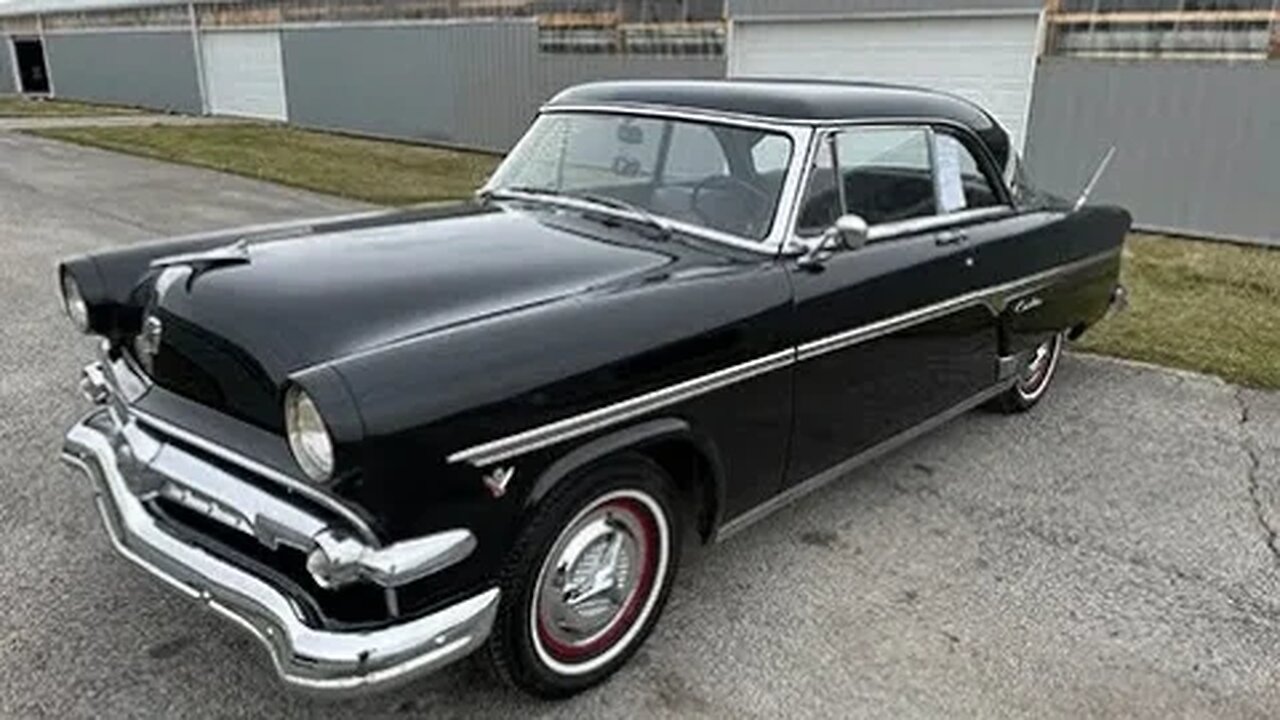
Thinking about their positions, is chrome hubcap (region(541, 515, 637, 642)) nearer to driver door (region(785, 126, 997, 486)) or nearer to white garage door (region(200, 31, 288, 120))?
driver door (region(785, 126, 997, 486))

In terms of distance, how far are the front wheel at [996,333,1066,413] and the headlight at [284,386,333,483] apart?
3.66 meters

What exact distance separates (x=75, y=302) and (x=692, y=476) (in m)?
2.09

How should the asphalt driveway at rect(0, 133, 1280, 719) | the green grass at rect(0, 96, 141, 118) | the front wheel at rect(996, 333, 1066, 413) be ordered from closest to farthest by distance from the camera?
1. the asphalt driveway at rect(0, 133, 1280, 719)
2. the front wheel at rect(996, 333, 1066, 413)
3. the green grass at rect(0, 96, 141, 118)

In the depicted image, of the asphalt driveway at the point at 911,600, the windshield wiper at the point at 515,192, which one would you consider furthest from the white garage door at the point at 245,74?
the windshield wiper at the point at 515,192

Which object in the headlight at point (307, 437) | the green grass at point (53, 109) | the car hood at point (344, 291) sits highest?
the car hood at point (344, 291)

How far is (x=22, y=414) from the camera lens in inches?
181

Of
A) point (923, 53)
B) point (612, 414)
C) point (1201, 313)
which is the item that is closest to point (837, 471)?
point (612, 414)

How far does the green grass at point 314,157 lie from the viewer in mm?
12680

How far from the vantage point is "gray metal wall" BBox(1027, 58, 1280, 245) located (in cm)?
957

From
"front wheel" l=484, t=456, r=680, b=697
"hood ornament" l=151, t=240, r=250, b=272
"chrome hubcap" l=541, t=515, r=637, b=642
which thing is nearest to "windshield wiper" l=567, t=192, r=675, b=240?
"front wheel" l=484, t=456, r=680, b=697

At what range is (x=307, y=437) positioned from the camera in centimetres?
218

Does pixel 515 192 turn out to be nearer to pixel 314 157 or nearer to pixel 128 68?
pixel 314 157

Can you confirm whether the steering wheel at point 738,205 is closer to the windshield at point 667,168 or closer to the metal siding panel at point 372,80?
the windshield at point 667,168

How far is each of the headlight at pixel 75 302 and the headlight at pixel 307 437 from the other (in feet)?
4.59
